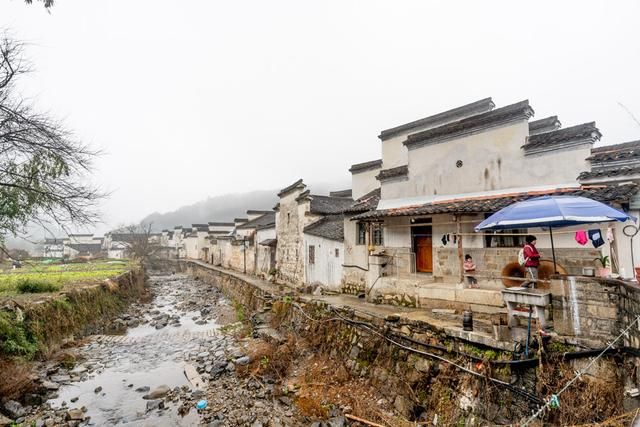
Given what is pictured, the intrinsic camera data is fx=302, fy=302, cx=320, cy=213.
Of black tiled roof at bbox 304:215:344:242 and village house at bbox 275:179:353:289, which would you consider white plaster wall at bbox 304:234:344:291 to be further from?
black tiled roof at bbox 304:215:344:242

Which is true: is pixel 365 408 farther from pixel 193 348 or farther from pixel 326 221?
pixel 326 221

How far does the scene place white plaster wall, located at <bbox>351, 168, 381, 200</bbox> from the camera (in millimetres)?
16547

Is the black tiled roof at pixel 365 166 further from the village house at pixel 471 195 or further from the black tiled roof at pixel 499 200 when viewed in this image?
the black tiled roof at pixel 499 200

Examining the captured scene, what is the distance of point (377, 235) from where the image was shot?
13.3 meters

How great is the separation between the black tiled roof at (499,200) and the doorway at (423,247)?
3.31 ft

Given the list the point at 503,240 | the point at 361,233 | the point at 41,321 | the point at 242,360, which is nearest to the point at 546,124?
the point at 503,240

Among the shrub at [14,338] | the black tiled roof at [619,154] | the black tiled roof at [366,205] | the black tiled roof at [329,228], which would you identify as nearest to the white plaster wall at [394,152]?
the black tiled roof at [366,205]

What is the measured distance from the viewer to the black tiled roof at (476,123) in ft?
29.7

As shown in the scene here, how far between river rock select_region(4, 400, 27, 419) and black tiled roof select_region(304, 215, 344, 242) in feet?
39.3

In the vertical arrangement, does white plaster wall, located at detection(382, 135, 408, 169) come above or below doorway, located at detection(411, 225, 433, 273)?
above

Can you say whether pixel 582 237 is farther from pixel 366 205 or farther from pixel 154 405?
pixel 154 405

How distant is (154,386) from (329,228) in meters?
10.6

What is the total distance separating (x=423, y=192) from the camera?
37.1ft

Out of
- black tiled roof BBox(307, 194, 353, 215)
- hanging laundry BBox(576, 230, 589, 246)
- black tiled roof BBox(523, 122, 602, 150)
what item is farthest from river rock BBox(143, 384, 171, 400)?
black tiled roof BBox(523, 122, 602, 150)
